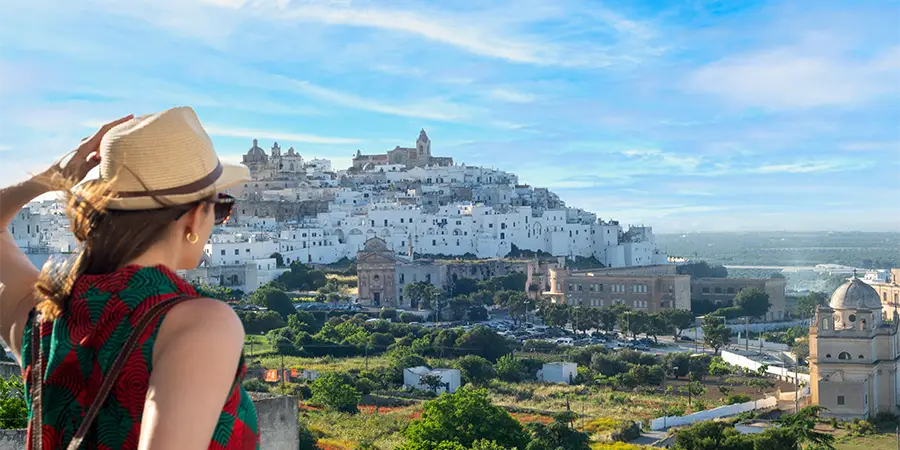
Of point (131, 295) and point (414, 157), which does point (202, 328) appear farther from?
point (414, 157)

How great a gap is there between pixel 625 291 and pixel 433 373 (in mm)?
19239

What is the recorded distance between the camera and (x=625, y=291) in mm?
41469

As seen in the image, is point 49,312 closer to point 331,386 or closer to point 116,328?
point 116,328

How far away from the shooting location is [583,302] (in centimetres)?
4150

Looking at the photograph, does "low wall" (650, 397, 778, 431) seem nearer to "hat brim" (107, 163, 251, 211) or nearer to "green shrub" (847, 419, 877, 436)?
"green shrub" (847, 419, 877, 436)

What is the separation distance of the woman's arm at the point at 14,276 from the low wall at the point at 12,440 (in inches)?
127

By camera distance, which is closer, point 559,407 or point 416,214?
point 559,407

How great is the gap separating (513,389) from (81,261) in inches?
882

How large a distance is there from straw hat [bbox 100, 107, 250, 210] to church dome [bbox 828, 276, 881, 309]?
23681 millimetres

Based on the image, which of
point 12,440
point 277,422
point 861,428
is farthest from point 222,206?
point 861,428

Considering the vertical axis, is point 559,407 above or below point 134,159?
below

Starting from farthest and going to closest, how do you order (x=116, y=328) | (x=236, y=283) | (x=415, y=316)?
(x=236, y=283) < (x=415, y=316) < (x=116, y=328)

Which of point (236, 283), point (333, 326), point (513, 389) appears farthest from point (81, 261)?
point (236, 283)

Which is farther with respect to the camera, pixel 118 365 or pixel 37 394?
pixel 37 394
